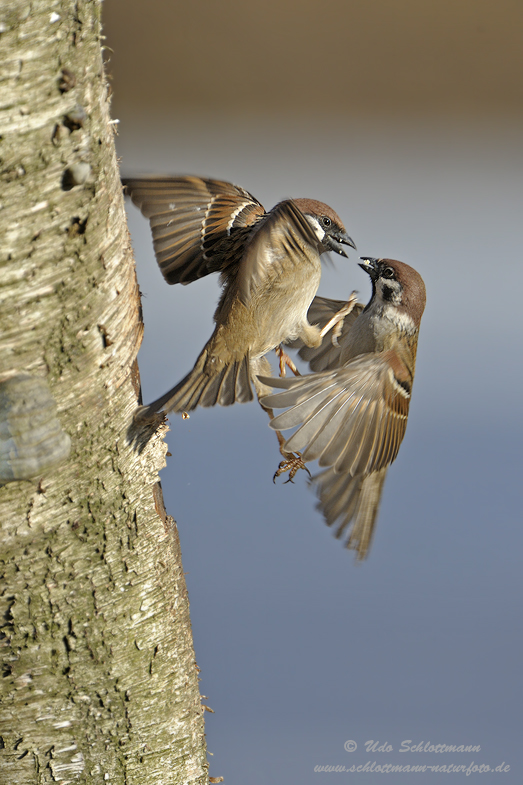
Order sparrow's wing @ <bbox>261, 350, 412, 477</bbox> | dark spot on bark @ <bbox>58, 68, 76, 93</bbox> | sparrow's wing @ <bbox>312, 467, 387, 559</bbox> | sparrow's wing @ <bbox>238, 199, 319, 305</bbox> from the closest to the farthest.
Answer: dark spot on bark @ <bbox>58, 68, 76, 93</bbox>
sparrow's wing @ <bbox>238, 199, 319, 305</bbox>
sparrow's wing @ <bbox>261, 350, 412, 477</bbox>
sparrow's wing @ <bbox>312, 467, 387, 559</bbox>

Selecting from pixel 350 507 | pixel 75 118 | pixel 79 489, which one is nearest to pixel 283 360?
pixel 350 507

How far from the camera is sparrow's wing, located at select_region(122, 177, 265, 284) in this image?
1242mm

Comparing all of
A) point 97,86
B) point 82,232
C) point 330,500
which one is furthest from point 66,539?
point 330,500

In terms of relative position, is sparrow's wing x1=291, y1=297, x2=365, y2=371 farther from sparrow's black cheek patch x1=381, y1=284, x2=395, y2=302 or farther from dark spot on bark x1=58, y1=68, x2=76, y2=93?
dark spot on bark x1=58, y1=68, x2=76, y2=93

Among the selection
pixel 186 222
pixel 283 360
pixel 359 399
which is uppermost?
pixel 186 222

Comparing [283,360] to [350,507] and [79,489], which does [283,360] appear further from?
[79,489]

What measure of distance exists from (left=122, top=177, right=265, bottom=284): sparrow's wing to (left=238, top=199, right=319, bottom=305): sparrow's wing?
0.23ft

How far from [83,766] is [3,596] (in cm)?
29

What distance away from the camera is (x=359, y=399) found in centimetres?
129

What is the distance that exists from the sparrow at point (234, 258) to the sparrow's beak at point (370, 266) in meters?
0.21

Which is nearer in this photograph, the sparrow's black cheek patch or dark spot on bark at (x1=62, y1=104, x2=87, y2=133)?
dark spot on bark at (x1=62, y1=104, x2=87, y2=133)

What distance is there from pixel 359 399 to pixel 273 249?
35 centimetres

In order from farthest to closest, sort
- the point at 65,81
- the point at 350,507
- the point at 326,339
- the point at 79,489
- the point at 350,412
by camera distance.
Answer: the point at 326,339 < the point at 350,507 < the point at 350,412 < the point at 79,489 < the point at 65,81

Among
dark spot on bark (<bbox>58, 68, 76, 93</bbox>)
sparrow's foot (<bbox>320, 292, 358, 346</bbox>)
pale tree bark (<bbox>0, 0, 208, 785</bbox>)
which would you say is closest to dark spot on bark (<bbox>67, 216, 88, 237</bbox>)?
pale tree bark (<bbox>0, 0, 208, 785</bbox>)
